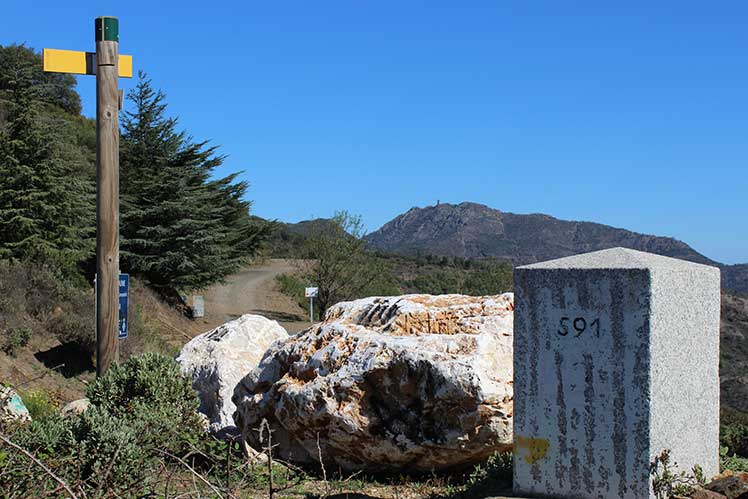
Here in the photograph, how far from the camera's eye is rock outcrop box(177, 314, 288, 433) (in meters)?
8.32

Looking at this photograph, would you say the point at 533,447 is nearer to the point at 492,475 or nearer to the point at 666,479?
the point at 666,479

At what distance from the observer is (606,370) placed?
4734mm

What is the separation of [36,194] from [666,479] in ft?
56.6

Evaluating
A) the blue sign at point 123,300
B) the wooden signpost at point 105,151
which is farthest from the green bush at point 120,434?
the blue sign at point 123,300

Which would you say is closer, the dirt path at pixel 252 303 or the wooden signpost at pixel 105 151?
the wooden signpost at pixel 105 151

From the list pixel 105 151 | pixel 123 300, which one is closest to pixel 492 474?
pixel 105 151

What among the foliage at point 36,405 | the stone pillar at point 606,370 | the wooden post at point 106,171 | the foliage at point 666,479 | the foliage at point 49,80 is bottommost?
the foliage at point 36,405

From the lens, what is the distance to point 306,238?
32.7m

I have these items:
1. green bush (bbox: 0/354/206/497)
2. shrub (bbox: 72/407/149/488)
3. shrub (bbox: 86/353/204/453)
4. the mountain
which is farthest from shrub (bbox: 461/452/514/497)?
the mountain

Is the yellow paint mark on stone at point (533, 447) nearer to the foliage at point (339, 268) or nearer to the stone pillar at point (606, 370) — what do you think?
the stone pillar at point (606, 370)

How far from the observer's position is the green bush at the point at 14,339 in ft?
43.9

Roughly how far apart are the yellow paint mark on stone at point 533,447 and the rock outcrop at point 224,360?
3933mm

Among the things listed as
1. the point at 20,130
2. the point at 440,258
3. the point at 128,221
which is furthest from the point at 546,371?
the point at 440,258

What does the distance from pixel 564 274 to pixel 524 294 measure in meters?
0.31
